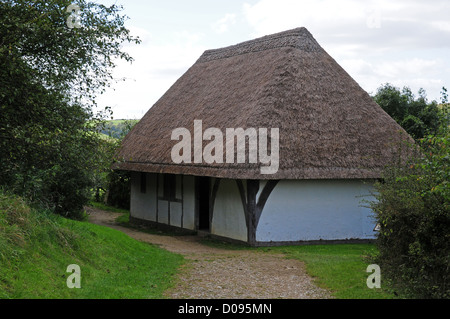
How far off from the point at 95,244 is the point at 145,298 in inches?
104

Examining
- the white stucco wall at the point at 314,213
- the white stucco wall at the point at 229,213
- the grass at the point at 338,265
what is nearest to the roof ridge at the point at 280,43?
the white stucco wall at the point at 314,213

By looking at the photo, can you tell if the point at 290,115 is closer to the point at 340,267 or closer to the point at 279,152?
the point at 279,152

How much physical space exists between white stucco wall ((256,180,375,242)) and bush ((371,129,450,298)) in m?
5.18

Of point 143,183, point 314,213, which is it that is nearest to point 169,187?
point 143,183

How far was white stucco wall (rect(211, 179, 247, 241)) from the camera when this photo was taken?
13945mm

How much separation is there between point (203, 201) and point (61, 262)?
953cm

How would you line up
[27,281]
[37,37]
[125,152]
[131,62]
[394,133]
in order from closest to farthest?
1. [27,281]
2. [37,37]
3. [131,62]
4. [394,133]
5. [125,152]

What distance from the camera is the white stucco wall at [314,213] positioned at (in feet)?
44.9

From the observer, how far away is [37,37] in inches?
376

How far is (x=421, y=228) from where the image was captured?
738 cm

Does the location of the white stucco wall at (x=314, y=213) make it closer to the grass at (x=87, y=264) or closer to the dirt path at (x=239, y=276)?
the dirt path at (x=239, y=276)

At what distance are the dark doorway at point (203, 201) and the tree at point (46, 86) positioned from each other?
251 inches
